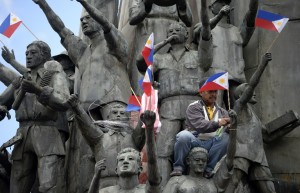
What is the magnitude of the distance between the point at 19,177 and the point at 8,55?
9.25 ft

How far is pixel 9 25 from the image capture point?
21844 mm

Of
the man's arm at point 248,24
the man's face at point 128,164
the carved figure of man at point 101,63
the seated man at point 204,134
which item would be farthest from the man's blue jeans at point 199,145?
the man's arm at point 248,24

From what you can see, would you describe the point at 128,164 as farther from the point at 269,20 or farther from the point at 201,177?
the point at 269,20

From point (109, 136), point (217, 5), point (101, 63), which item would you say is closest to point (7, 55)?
point (101, 63)

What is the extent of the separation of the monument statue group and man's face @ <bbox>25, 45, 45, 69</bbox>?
0.06ft

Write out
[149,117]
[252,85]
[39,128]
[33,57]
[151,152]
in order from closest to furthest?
[149,117] → [151,152] → [252,85] → [39,128] → [33,57]

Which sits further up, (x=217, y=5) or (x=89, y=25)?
(x=217, y=5)

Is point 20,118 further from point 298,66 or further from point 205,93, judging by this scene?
point 298,66

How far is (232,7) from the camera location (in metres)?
24.1

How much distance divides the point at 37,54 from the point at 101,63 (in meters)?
1.27

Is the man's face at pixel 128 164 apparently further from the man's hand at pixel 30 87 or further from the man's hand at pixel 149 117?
the man's hand at pixel 30 87

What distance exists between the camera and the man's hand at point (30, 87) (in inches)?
787

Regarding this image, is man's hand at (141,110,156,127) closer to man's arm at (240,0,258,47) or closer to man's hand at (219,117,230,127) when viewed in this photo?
man's hand at (219,117,230,127)

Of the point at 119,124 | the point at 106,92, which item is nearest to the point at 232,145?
the point at 119,124
